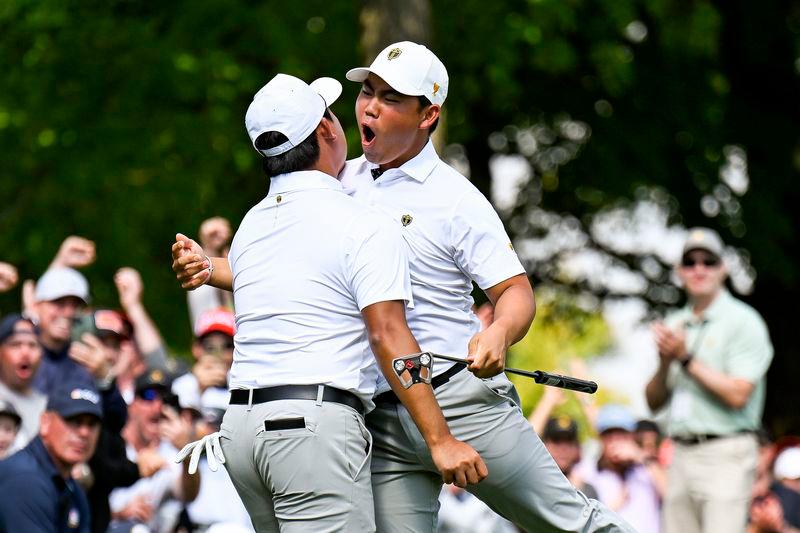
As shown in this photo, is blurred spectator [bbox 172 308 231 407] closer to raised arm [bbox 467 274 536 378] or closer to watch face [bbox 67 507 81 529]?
watch face [bbox 67 507 81 529]

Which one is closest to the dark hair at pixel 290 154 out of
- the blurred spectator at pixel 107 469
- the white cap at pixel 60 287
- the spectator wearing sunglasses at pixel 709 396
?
the blurred spectator at pixel 107 469

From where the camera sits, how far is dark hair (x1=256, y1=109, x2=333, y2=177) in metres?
5.25

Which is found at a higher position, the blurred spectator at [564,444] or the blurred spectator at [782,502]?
the blurred spectator at [564,444]

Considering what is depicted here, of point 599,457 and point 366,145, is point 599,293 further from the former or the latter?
point 366,145

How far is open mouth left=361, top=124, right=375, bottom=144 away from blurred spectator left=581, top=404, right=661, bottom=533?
5309 millimetres

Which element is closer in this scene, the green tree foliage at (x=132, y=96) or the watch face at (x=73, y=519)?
the watch face at (x=73, y=519)

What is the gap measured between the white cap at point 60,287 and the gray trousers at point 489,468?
4.32 metres

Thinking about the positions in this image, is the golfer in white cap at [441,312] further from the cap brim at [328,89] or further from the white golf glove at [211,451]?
the white golf glove at [211,451]

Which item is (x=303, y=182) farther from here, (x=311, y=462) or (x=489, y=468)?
(x=489, y=468)

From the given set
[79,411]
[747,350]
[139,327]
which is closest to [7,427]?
[79,411]

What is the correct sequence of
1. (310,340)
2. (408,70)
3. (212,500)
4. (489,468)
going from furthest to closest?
(212,500) < (408,70) < (489,468) < (310,340)

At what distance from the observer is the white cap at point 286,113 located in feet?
17.0

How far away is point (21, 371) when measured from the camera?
28.8 feet

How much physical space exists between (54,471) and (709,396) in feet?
12.2
